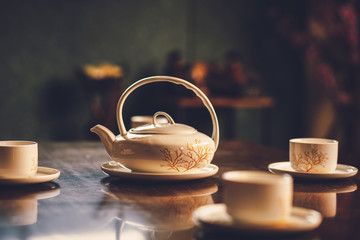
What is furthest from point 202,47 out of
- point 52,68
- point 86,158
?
point 86,158

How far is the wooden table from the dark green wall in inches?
117

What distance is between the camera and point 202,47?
454cm

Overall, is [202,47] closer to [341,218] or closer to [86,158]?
[86,158]

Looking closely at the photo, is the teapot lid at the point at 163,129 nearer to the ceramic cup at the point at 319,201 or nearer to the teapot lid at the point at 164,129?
the teapot lid at the point at 164,129

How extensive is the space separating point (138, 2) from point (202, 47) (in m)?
0.64

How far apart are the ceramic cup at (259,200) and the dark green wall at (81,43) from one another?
144 inches

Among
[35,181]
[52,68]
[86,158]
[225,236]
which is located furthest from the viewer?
[52,68]

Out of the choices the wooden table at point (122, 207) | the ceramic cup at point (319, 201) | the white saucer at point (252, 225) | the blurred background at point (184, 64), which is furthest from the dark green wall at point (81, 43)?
the white saucer at point (252, 225)

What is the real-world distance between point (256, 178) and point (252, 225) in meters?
0.07

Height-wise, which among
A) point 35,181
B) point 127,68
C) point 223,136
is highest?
point 127,68

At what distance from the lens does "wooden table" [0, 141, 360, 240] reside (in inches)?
28.5

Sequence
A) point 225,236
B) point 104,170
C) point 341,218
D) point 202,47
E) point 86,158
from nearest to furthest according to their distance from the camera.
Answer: point 225,236 → point 341,218 → point 104,170 → point 86,158 → point 202,47

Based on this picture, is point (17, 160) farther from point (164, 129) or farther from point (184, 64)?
point (184, 64)

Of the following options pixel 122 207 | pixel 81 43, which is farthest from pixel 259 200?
pixel 81 43
